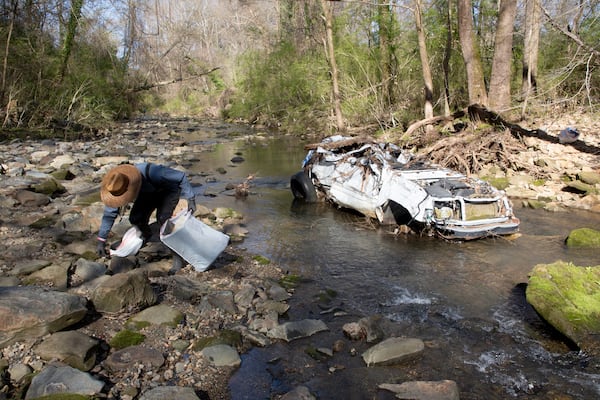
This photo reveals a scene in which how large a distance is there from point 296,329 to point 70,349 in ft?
7.01

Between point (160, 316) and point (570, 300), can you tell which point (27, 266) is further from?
point (570, 300)

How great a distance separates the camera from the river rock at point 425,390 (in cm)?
373

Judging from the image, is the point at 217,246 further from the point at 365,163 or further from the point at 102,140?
the point at 102,140

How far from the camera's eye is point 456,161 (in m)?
12.7

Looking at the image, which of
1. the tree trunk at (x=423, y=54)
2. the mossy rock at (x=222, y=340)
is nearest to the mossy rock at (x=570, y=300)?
the mossy rock at (x=222, y=340)

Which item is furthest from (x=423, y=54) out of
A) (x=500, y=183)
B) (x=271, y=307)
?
(x=271, y=307)

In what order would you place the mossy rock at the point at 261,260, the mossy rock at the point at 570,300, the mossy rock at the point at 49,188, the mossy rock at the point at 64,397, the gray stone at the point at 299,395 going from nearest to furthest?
the mossy rock at the point at 64,397 < the gray stone at the point at 299,395 < the mossy rock at the point at 570,300 < the mossy rock at the point at 261,260 < the mossy rock at the point at 49,188

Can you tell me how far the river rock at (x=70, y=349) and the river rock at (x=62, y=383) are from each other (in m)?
0.18

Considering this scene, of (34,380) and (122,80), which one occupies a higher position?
(122,80)

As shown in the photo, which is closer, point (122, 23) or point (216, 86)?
point (122, 23)

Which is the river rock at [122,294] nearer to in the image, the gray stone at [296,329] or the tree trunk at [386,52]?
the gray stone at [296,329]

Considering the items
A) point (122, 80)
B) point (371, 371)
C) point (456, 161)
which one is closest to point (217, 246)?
point (371, 371)

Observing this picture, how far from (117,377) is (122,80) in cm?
2766

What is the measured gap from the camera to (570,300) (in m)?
4.99
